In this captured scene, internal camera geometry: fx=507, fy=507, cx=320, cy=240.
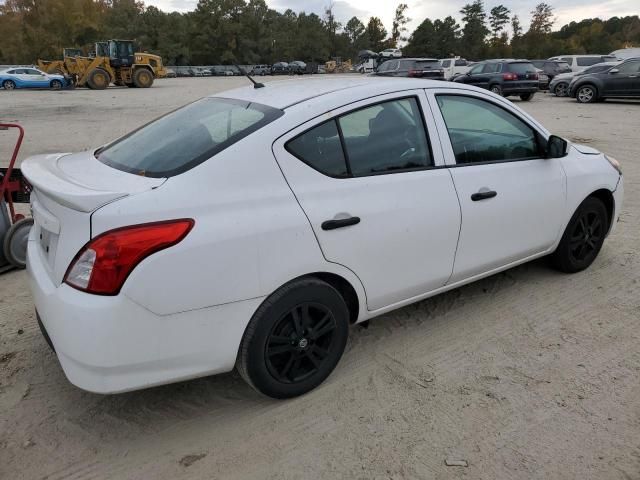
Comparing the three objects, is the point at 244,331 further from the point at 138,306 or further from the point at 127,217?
the point at 127,217

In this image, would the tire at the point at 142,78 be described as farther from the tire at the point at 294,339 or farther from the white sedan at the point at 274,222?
the tire at the point at 294,339

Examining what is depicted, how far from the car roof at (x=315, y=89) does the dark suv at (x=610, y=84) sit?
1758 centimetres

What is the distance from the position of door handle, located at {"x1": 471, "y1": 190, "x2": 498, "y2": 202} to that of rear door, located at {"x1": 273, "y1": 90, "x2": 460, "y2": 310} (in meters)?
0.16

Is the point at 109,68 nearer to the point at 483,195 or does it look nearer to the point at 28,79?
the point at 28,79

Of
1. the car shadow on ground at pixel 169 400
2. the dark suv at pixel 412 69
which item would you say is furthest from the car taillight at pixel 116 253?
the dark suv at pixel 412 69

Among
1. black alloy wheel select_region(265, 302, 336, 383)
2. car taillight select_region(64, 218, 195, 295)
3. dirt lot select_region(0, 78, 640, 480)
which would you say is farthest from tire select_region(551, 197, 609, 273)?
car taillight select_region(64, 218, 195, 295)

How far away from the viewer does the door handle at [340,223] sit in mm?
2551

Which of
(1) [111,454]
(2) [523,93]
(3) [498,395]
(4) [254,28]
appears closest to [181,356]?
(1) [111,454]

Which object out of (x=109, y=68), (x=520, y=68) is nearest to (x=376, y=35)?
(x=109, y=68)

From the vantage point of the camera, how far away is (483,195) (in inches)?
127

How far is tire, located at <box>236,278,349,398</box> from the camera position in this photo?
2.45m

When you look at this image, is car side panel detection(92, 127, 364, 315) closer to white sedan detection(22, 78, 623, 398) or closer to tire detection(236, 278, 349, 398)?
white sedan detection(22, 78, 623, 398)

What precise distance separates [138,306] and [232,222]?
1.77 feet

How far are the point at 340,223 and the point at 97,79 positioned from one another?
3106 centimetres
